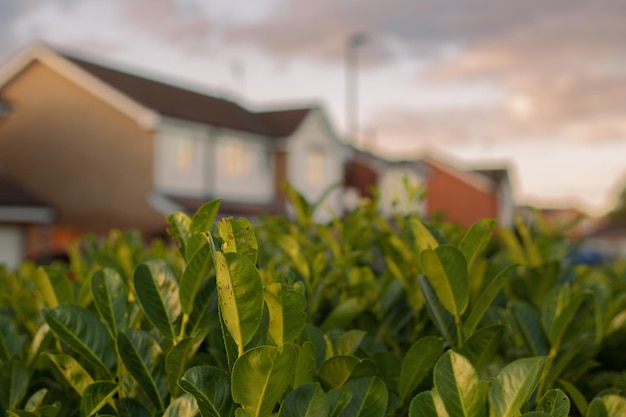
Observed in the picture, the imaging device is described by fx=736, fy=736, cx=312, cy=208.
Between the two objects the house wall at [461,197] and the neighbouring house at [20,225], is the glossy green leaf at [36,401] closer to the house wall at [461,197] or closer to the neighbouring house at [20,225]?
the neighbouring house at [20,225]

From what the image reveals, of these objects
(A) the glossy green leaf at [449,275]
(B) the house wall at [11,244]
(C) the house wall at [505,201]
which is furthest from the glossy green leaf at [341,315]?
(C) the house wall at [505,201]

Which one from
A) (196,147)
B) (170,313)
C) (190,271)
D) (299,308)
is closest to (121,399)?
(170,313)

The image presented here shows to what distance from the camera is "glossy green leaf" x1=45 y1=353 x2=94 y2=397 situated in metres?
1.69

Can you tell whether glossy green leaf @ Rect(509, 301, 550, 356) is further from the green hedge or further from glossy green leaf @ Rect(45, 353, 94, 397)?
glossy green leaf @ Rect(45, 353, 94, 397)

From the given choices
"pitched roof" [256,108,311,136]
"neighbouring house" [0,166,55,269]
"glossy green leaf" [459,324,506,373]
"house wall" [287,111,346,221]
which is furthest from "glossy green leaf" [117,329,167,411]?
"pitched roof" [256,108,311,136]

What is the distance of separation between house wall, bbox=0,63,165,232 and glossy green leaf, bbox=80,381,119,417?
882 inches

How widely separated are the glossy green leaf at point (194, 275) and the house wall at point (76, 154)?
22339mm

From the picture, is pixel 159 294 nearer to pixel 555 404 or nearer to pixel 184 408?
pixel 184 408

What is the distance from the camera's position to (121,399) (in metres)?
1.64

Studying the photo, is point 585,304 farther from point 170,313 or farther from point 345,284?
point 170,313

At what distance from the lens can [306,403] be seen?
1307 mm

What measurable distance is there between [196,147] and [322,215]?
5.72 m

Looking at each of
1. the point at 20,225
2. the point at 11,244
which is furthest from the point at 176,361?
the point at 20,225

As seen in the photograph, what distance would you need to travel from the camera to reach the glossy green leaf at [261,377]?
4.08ft
